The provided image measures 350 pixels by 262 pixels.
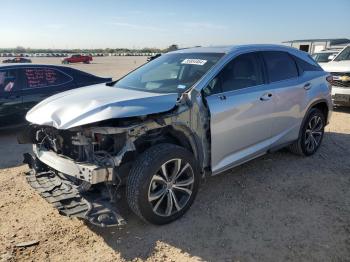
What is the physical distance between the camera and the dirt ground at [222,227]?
3150 mm

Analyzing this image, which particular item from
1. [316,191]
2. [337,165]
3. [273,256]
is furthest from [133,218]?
[337,165]

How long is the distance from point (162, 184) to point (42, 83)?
15.6ft

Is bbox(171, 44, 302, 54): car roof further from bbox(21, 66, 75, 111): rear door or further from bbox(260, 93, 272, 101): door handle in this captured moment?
bbox(21, 66, 75, 111): rear door

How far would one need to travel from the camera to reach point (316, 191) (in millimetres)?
4414

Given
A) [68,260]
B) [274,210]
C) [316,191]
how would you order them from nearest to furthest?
[68,260]
[274,210]
[316,191]

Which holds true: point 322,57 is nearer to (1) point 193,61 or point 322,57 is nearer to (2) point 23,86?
(1) point 193,61

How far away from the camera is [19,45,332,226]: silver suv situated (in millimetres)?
3201

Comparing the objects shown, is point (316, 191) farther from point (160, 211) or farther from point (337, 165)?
point (160, 211)

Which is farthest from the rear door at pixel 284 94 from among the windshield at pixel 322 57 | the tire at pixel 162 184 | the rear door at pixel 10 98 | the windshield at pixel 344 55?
the windshield at pixel 322 57

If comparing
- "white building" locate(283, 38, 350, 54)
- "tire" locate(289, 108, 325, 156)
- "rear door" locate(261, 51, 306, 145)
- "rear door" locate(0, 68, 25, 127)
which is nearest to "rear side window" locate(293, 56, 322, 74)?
"rear door" locate(261, 51, 306, 145)

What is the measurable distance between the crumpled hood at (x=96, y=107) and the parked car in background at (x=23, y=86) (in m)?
3.25

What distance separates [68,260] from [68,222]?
2.21 feet

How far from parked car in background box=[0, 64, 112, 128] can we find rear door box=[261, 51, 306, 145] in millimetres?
4556

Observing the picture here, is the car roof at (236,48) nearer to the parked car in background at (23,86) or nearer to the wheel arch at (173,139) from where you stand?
the wheel arch at (173,139)
